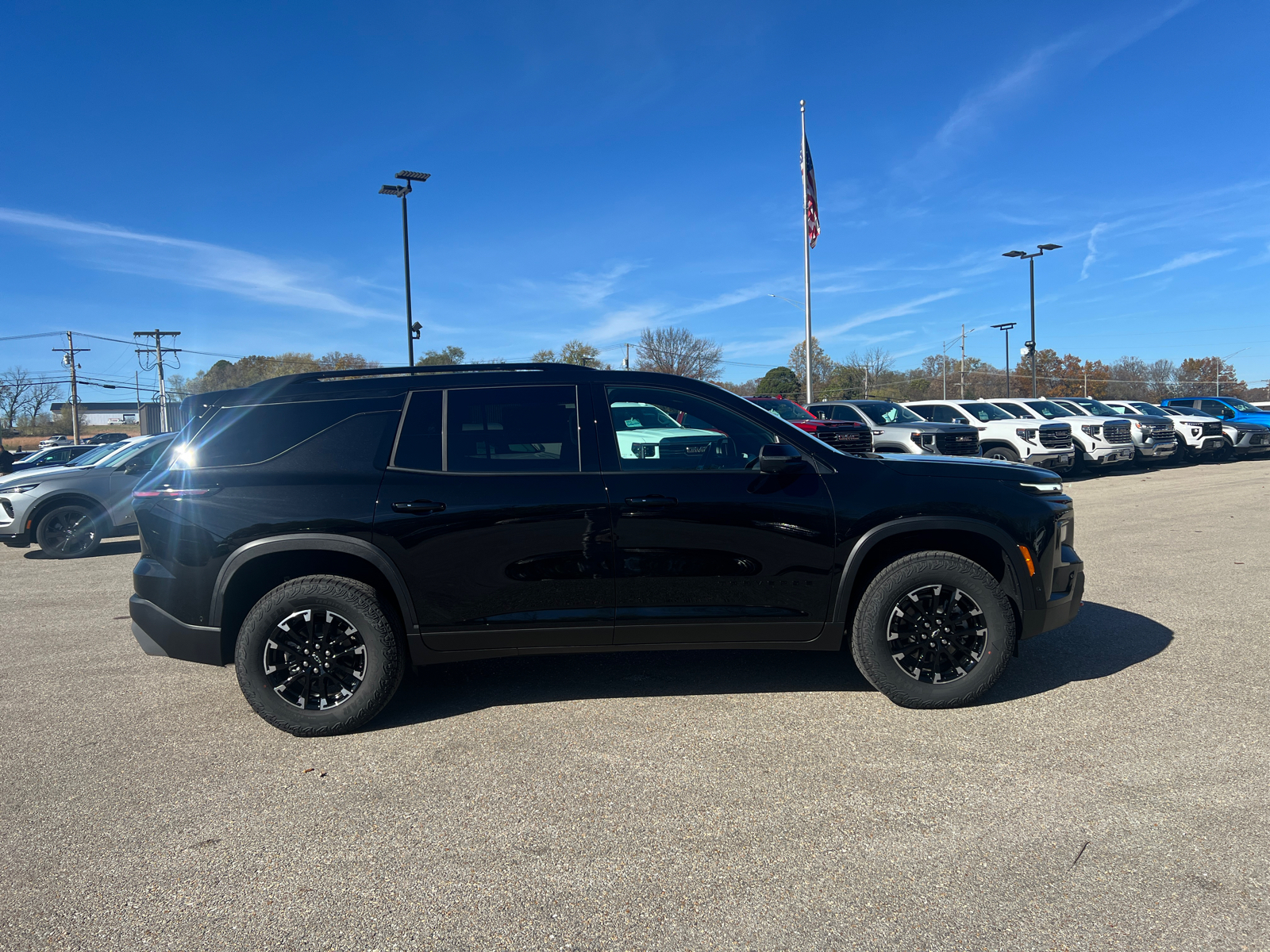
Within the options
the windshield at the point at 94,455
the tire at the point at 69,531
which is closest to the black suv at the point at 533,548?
the tire at the point at 69,531

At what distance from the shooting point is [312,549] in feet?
13.1

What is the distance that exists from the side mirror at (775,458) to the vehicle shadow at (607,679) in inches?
52.7

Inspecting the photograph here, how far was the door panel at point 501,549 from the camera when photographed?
4035 millimetres

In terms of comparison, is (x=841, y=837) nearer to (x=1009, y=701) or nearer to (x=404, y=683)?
(x=1009, y=701)

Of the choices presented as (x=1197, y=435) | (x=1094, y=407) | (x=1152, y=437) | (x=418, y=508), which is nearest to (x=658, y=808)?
(x=418, y=508)

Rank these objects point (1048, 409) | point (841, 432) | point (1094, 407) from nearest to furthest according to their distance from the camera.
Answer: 1. point (841, 432)
2. point (1048, 409)
3. point (1094, 407)

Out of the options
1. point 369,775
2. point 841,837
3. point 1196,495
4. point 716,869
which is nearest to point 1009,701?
point 841,837

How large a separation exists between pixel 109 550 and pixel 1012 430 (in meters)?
16.8

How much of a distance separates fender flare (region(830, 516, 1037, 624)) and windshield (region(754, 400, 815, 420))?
1273cm

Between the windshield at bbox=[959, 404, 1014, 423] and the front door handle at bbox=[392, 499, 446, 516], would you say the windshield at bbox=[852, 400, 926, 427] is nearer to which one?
the windshield at bbox=[959, 404, 1014, 423]

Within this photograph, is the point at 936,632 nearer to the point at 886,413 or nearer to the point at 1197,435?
the point at 886,413

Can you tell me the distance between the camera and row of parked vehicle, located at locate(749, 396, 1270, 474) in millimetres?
15656

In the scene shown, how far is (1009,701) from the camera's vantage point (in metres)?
4.28

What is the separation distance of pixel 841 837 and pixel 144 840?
264 cm
